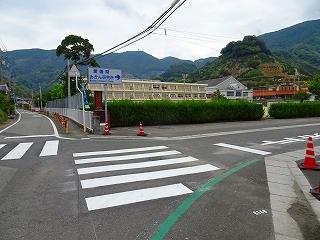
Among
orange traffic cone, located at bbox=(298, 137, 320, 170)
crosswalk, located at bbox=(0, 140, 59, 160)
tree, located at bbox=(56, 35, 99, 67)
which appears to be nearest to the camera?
orange traffic cone, located at bbox=(298, 137, 320, 170)

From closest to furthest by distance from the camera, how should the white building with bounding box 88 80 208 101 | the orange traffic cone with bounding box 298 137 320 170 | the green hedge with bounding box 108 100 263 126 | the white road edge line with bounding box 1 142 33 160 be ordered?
the orange traffic cone with bounding box 298 137 320 170, the white road edge line with bounding box 1 142 33 160, the green hedge with bounding box 108 100 263 126, the white building with bounding box 88 80 208 101

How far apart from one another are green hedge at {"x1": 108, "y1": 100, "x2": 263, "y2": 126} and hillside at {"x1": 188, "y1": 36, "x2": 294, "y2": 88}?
338 feet

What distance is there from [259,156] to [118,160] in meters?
4.73

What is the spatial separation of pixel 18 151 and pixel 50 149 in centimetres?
110

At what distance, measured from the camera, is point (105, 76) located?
20.0 m

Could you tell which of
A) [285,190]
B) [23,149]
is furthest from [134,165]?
[23,149]

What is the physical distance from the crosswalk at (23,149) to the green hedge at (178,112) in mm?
8878

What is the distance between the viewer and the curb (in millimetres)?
5000

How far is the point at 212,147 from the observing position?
13.1 m

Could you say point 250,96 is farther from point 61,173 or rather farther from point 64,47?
point 61,173

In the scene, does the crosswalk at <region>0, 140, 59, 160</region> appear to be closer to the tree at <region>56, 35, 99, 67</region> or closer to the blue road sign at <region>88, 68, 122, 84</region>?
the blue road sign at <region>88, 68, 122, 84</region>

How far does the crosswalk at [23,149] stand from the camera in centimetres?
1091

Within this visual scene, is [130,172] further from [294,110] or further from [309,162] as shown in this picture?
[294,110]

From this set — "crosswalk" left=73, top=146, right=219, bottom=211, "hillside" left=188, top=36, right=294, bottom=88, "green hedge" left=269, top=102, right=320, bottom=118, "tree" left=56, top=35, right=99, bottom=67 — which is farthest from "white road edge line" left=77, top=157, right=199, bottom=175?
"hillside" left=188, top=36, right=294, bottom=88
